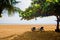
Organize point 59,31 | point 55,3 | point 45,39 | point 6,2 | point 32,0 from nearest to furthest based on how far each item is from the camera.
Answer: point 6,2, point 55,3, point 32,0, point 45,39, point 59,31

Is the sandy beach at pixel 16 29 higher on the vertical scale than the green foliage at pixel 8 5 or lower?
lower

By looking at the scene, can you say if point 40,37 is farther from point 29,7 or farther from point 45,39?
point 29,7

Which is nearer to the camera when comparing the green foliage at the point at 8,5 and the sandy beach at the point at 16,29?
the green foliage at the point at 8,5

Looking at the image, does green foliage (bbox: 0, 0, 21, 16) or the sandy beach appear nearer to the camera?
green foliage (bbox: 0, 0, 21, 16)

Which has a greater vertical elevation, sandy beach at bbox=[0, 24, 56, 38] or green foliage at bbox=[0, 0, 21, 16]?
green foliage at bbox=[0, 0, 21, 16]

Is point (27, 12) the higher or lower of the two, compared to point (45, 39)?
higher

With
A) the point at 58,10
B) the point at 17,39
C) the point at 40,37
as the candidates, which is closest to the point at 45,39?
the point at 40,37

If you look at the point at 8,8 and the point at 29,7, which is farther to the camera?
the point at 29,7

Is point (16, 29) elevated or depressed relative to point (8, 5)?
depressed

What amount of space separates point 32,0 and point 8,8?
594 centimetres

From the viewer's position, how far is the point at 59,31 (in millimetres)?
12406

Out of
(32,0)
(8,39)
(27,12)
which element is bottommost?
(8,39)

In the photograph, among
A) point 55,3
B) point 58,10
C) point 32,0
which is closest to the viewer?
point 55,3

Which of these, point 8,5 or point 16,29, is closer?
point 8,5
